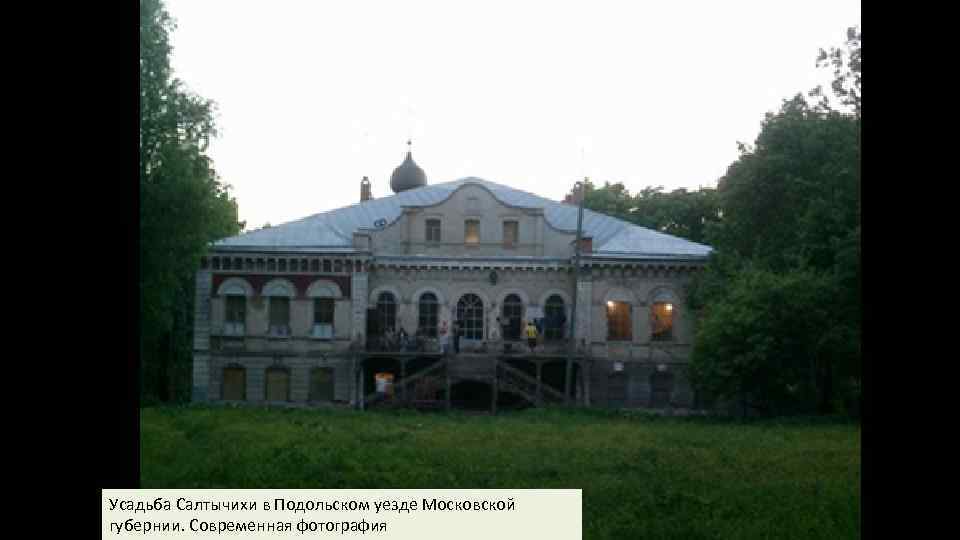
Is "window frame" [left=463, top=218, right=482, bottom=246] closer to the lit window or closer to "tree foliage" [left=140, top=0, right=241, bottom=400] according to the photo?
the lit window

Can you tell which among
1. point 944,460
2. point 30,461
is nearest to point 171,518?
point 30,461

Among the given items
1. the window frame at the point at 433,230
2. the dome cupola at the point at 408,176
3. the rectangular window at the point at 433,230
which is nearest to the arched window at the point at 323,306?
the window frame at the point at 433,230

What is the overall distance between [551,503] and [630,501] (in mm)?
3295

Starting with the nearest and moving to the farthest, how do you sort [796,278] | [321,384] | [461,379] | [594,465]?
[594,465]
[796,278]
[461,379]
[321,384]

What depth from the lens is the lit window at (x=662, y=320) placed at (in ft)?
80.3

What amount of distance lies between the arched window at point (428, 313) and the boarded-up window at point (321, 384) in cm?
370

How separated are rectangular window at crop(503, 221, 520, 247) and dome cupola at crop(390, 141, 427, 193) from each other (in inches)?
357

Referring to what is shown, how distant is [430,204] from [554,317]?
6200mm

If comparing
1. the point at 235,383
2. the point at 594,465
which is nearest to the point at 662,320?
the point at 594,465

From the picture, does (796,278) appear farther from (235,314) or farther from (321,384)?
(235,314)

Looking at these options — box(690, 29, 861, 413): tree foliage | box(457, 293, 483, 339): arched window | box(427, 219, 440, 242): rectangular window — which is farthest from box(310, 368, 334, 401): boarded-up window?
box(690, 29, 861, 413): tree foliage

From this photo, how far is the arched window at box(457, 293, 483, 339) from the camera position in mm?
24875

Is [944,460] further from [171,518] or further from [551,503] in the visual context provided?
[171,518]

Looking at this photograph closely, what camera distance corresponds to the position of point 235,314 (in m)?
24.1
